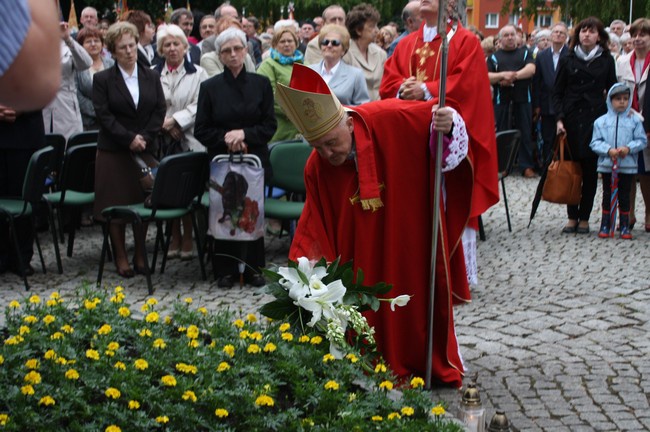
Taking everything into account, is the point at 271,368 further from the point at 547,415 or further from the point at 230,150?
the point at 230,150

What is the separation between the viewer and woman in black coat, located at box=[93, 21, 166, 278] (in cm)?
844

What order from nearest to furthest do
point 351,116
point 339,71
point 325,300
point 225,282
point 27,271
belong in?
point 325,300, point 351,116, point 225,282, point 27,271, point 339,71

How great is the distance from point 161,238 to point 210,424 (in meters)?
5.60

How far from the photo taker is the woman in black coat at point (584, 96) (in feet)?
34.3

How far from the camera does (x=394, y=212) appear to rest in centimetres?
519

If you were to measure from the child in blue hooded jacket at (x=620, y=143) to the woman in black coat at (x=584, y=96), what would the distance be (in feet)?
0.77

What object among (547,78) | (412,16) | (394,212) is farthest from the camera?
(547,78)

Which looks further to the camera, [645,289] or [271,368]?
[645,289]

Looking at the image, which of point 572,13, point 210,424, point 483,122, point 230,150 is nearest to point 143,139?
point 230,150

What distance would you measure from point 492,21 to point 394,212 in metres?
60.7

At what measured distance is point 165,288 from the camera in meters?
8.08

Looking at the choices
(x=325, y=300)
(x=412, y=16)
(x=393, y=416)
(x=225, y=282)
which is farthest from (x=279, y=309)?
(x=412, y=16)

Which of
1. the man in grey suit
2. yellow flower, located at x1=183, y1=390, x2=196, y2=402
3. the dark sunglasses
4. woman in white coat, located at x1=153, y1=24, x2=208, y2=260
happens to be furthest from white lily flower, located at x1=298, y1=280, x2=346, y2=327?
the man in grey suit

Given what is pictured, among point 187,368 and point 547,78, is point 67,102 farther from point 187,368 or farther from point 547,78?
point 547,78
